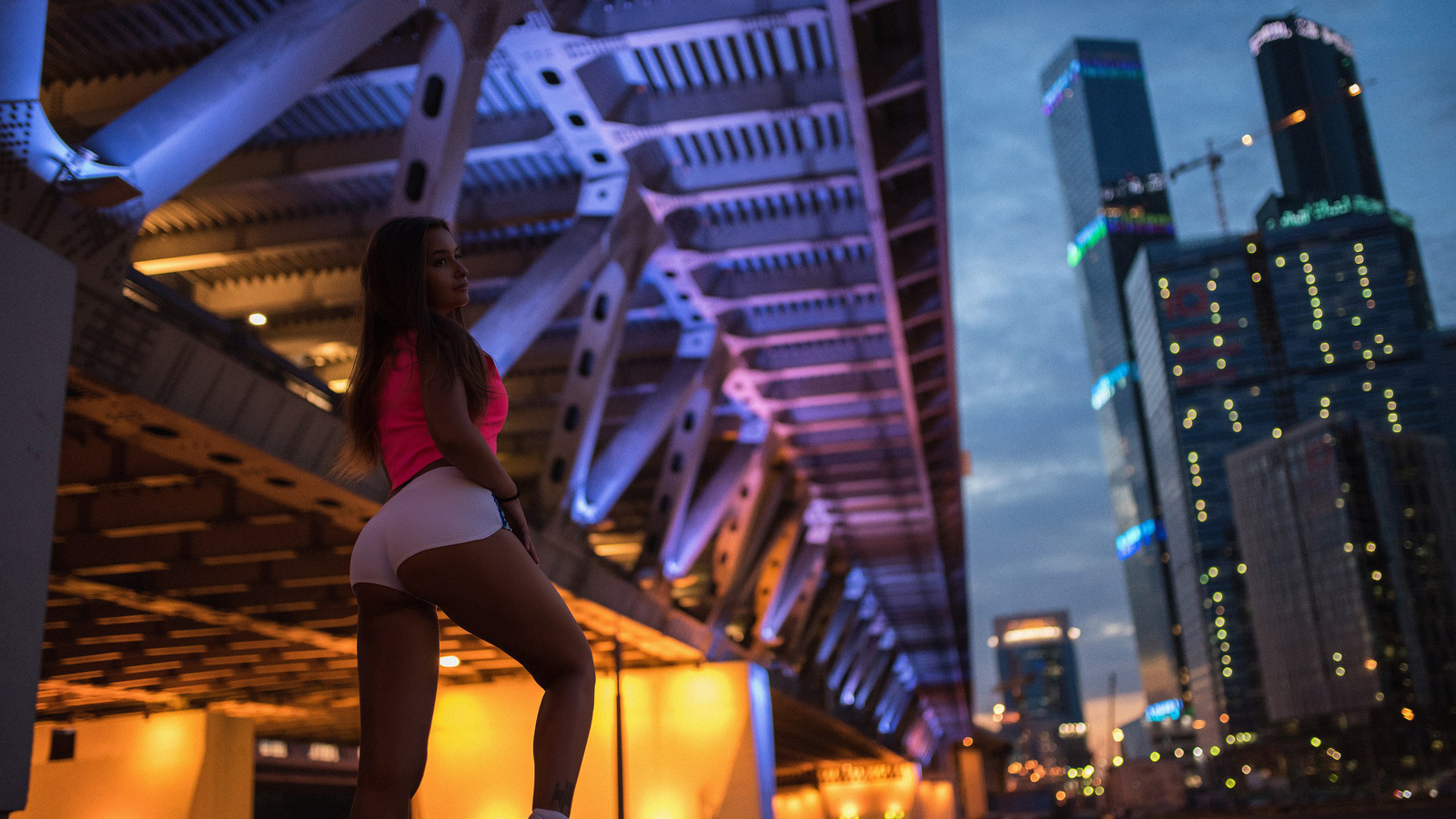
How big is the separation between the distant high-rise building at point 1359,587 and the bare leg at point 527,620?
446 feet

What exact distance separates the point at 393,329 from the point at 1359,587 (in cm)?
14393

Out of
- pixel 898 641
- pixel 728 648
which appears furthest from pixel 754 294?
pixel 898 641

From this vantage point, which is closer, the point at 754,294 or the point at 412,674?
the point at 412,674

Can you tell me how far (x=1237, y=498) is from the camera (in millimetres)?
148250

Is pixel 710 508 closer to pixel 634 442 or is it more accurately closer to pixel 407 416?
pixel 634 442

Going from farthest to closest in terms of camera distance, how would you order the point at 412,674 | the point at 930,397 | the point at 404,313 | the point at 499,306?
the point at 930,397 < the point at 499,306 < the point at 404,313 < the point at 412,674

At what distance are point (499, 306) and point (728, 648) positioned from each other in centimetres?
1502

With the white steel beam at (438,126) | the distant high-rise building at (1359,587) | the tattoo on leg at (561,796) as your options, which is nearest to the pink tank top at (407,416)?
the tattoo on leg at (561,796)

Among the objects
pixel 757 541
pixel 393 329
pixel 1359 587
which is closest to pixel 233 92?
pixel 393 329

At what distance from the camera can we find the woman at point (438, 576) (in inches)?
102

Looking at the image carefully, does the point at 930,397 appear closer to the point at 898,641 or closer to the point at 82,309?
the point at 82,309

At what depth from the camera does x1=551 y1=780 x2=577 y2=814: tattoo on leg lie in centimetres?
260

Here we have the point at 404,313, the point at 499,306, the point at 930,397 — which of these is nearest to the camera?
the point at 404,313

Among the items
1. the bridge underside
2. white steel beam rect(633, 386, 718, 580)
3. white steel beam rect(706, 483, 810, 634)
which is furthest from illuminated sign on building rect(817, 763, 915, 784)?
white steel beam rect(633, 386, 718, 580)
